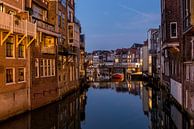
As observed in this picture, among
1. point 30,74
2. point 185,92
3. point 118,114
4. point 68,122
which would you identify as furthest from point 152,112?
point 30,74

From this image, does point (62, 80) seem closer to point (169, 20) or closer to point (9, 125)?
point (169, 20)

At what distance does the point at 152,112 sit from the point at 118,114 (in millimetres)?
3247

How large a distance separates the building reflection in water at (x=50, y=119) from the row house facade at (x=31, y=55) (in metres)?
0.87

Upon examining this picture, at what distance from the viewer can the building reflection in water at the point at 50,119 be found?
21.0 metres

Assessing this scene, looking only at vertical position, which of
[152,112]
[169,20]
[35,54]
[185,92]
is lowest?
[152,112]

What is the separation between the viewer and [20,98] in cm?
2545

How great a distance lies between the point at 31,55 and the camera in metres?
29.0

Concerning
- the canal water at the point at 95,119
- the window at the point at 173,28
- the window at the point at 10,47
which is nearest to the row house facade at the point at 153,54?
the window at the point at 173,28

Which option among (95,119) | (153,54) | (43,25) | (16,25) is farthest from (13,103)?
(153,54)

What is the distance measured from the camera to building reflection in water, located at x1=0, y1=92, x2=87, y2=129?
2102cm

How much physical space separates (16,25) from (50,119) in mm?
6880

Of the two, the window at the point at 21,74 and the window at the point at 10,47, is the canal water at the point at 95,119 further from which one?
the window at the point at 10,47

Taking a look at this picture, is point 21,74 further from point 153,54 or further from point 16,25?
point 153,54

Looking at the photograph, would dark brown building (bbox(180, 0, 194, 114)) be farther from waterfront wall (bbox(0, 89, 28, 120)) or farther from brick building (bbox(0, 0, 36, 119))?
waterfront wall (bbox(0, 89, 28, 120))
